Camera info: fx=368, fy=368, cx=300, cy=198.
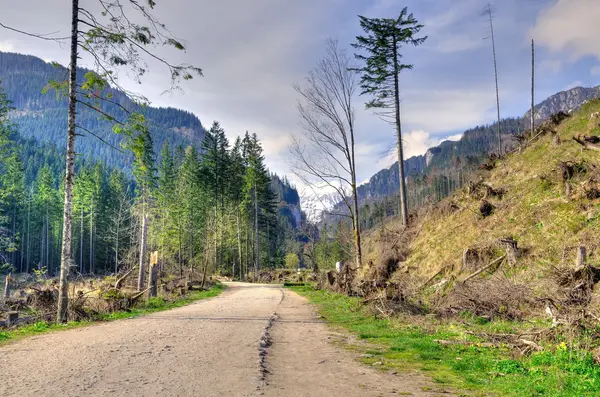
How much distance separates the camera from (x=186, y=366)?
18.4ft

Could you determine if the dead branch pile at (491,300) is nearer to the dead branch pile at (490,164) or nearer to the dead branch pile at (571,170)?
the dead branch pile at (571,170)

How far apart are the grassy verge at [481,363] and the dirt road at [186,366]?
0.64m

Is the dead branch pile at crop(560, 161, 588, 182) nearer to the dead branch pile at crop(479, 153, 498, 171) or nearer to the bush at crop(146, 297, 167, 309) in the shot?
the dead branch pile at crop(479, 153, 498, 171)

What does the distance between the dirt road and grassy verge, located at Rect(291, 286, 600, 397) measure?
638 mm

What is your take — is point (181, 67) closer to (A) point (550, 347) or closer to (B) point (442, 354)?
(B) point (442, 354)

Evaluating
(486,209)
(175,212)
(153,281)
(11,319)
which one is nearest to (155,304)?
(153,281)

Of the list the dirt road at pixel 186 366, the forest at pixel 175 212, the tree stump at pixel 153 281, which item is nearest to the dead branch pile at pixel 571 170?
the dirt road at pixel 186 366

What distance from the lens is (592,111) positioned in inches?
687

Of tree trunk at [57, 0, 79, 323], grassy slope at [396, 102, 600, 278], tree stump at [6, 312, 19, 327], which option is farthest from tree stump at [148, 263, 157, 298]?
grassy slope at [396, 102, 600, 278]

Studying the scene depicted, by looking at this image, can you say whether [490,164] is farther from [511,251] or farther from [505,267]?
[505,267]

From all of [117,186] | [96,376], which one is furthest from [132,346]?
[117,186]

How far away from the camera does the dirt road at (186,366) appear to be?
14.9ft

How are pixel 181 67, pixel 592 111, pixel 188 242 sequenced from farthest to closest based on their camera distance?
pixel 188 242 → pixel 592 111 → pixel 181 67

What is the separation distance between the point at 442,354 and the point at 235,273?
48.1m
